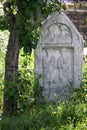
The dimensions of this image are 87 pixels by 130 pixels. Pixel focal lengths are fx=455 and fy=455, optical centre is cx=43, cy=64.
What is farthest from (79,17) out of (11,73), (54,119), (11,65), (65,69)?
(54,119)

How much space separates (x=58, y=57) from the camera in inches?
291

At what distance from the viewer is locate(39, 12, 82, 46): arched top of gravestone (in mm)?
7148

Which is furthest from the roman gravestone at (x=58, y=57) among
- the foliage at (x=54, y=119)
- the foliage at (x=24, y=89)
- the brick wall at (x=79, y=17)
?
the brick wall at (x=79, y=17)

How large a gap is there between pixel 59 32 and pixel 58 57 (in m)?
0.42

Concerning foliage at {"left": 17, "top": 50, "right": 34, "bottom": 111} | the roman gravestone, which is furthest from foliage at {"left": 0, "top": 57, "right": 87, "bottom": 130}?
the roman gravestone

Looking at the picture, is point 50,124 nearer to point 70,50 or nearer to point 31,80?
point 31,80

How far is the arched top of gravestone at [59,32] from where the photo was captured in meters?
7.15

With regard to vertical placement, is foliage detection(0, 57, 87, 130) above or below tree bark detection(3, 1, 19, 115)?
below

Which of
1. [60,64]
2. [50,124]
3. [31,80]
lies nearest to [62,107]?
[50,124]

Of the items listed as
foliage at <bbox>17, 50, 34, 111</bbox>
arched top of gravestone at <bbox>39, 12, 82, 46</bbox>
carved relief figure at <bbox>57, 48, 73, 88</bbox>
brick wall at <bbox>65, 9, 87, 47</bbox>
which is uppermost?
brick wall at <bbox>65, 9, 87, 47</bbox>

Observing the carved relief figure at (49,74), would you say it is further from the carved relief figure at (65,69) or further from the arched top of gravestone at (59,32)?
the arched top of gravestone at (59,32)

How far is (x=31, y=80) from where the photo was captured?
6898 mm

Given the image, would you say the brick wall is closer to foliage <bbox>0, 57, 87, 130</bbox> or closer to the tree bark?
the tree bark

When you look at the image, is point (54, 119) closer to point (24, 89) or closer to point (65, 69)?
point (24, 89)
